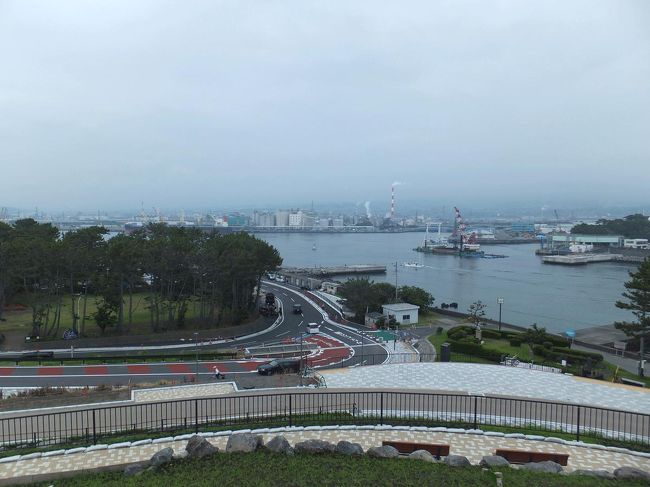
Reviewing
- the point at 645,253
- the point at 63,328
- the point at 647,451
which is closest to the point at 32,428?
the point at 647,451

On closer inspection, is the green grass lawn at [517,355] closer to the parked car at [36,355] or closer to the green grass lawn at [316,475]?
the green grass lawn at [316,475]

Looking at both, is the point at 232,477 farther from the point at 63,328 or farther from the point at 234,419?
the point at 63,328

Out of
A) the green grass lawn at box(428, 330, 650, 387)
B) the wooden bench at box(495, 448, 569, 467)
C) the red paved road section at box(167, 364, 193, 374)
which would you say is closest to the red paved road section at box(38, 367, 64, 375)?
the red paved road section at box(167, 364, 193, 374)

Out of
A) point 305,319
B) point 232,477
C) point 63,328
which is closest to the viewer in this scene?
point 232,477

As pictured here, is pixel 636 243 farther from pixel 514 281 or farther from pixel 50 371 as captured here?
pixel 50 371

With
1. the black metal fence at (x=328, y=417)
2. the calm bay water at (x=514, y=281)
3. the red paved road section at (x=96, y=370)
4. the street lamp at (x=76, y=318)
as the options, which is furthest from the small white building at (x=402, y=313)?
the black metal fence at (x=328, y=417)

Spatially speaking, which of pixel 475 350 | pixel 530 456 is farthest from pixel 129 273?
pixel 530 456
